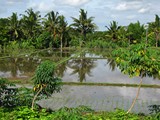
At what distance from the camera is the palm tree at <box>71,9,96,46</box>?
121 feet

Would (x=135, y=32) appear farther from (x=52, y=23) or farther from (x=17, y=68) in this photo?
(x=17, y=68)

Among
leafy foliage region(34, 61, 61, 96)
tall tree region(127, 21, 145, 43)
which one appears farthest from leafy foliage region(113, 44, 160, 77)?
tall tree region(127, 21, 145, 43)

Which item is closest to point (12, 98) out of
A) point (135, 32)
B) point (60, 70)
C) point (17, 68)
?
point (60, 70)

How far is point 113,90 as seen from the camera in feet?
43.4

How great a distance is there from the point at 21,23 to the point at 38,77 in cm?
2933

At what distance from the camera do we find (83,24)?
37.0 meters

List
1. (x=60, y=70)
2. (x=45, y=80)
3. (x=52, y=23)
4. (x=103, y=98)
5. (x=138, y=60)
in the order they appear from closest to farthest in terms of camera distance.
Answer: (x=45, y=80) < (x=138, y=60) < (x=103, y=98) < (x=60, y=70) < (x=52, y=23)

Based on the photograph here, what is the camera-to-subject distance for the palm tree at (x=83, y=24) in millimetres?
36906

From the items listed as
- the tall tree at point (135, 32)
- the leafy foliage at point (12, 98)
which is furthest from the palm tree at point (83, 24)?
the leafy foliage at point (12, 98)

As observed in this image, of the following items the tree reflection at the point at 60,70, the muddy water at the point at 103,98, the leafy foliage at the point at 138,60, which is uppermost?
the leafy foliage at the point at 138,60

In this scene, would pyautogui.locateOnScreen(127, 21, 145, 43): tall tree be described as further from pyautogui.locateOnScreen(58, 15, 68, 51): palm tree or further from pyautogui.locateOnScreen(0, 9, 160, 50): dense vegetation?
pyautogui.locateOnScreen(58, 15, 68, 51): palm tree

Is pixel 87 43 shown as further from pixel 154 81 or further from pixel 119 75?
pixel 154 81

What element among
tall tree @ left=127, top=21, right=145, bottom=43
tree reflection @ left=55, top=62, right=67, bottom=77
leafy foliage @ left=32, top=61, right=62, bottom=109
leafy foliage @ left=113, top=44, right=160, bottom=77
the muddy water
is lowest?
the muddy water

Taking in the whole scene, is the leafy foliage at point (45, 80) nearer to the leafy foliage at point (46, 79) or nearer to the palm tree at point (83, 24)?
the leafy foliage at point (46, 79)
